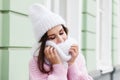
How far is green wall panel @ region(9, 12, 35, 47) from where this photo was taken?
342cm

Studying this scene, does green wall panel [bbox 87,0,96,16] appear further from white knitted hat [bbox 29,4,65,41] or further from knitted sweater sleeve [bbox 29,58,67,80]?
knitted sweater sleeve [bbox 29,58,67,80]

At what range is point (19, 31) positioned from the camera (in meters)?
3.54

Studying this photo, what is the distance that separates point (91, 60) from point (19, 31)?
108 inches

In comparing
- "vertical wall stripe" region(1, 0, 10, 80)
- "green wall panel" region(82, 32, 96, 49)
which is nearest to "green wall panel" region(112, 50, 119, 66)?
"green wall panel" region(82, 32, 96, 49)

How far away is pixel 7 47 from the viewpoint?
3.38 m

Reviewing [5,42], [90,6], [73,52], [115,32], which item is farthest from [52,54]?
[115,32]

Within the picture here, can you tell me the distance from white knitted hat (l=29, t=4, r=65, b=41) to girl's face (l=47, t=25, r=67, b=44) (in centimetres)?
3

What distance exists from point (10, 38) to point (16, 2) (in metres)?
0.35

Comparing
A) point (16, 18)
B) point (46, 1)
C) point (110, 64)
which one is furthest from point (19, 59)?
point (110, 64)

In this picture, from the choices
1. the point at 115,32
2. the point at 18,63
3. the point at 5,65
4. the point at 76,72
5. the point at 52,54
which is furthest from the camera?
the point at 115,32

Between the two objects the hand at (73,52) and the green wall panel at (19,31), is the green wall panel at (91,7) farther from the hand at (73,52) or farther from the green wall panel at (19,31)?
the hand at (73,52)

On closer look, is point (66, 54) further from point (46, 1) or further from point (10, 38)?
point (46, 1)

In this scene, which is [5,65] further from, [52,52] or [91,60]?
[91,60]

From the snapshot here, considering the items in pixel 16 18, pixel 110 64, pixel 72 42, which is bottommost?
pixel 110 64
